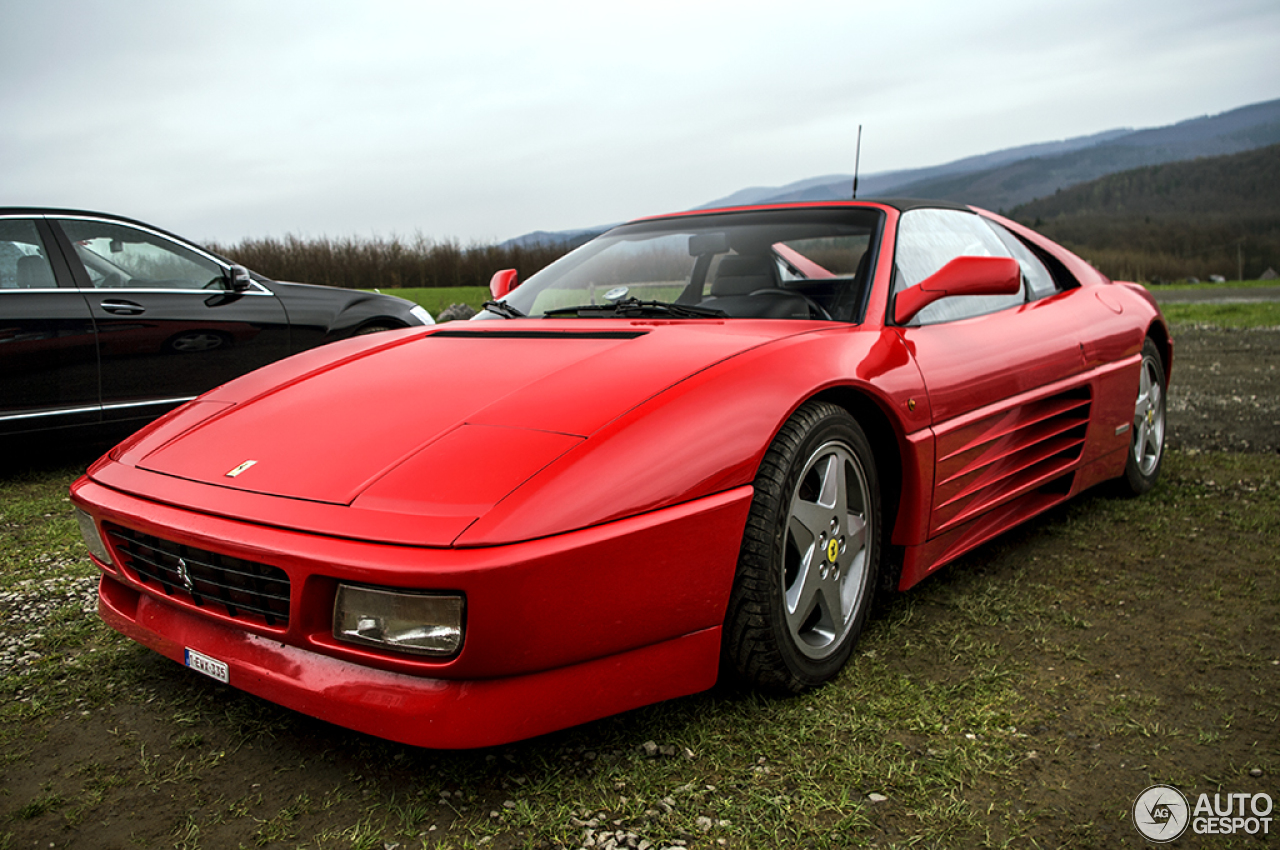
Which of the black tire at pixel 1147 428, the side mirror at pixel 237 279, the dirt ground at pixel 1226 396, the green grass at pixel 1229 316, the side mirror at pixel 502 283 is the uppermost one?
the side mirror at pixel 502 283

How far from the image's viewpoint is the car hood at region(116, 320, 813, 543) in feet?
5.33

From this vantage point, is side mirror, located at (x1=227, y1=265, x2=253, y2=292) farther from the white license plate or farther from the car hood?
the white license plate

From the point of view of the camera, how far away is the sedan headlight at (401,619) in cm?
145

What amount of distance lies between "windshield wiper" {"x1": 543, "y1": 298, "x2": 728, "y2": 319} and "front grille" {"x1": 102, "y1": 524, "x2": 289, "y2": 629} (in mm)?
1324

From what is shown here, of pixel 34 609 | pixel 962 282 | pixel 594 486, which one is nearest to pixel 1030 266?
pixel 962 282

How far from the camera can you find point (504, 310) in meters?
2.90

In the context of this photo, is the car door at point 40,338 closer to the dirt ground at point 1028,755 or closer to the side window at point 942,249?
the dirt ground at point 1028,755

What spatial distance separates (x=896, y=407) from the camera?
2213 mm

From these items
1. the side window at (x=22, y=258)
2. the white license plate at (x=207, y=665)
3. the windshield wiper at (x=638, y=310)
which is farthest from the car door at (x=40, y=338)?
the white license plate at (x=207, y=665)

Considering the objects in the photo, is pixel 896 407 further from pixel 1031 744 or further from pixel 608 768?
pixel 608 768

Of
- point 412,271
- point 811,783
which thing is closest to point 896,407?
point 811,783

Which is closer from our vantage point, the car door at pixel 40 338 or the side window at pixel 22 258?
the car door at pixel 40 338

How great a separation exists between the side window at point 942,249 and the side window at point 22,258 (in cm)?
432

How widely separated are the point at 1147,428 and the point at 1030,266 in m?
1.06
